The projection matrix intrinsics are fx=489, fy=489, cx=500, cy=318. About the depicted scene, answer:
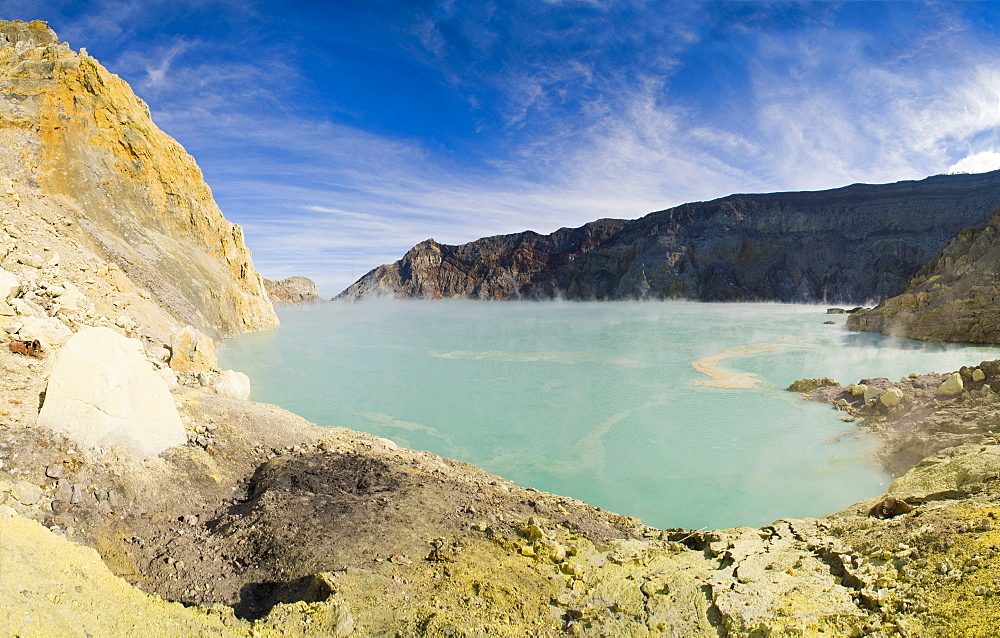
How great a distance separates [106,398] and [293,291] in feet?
309

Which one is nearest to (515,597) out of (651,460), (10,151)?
(651,460)

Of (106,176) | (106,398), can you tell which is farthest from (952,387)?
(106,176)

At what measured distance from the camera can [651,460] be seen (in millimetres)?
8562

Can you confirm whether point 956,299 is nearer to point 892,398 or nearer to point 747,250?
point 892,398

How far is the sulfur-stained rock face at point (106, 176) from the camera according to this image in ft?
56.6

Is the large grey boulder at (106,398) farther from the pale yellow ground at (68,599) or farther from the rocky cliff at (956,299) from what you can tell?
the rocky cliff at (956,299)

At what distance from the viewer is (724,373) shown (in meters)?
16.1

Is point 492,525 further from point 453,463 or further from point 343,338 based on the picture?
point 343,338

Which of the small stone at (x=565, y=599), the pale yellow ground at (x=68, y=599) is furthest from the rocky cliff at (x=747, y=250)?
the pale yellow ground at (x=68, y=599)

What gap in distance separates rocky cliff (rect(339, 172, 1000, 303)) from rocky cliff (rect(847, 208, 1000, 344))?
37.1 m

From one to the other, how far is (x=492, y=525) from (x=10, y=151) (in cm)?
2305

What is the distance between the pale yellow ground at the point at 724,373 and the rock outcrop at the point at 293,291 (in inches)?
2951

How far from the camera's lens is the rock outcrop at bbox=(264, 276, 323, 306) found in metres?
85.0

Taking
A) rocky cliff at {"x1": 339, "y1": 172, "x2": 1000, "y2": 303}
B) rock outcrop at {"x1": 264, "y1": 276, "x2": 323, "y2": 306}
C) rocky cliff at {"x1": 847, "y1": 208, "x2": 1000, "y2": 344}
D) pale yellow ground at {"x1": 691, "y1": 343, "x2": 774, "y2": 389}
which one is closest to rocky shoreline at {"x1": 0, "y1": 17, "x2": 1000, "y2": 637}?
pale yellow ground at {"x1": 691, "y1": 343, "x2": 774, "y2": 389}
